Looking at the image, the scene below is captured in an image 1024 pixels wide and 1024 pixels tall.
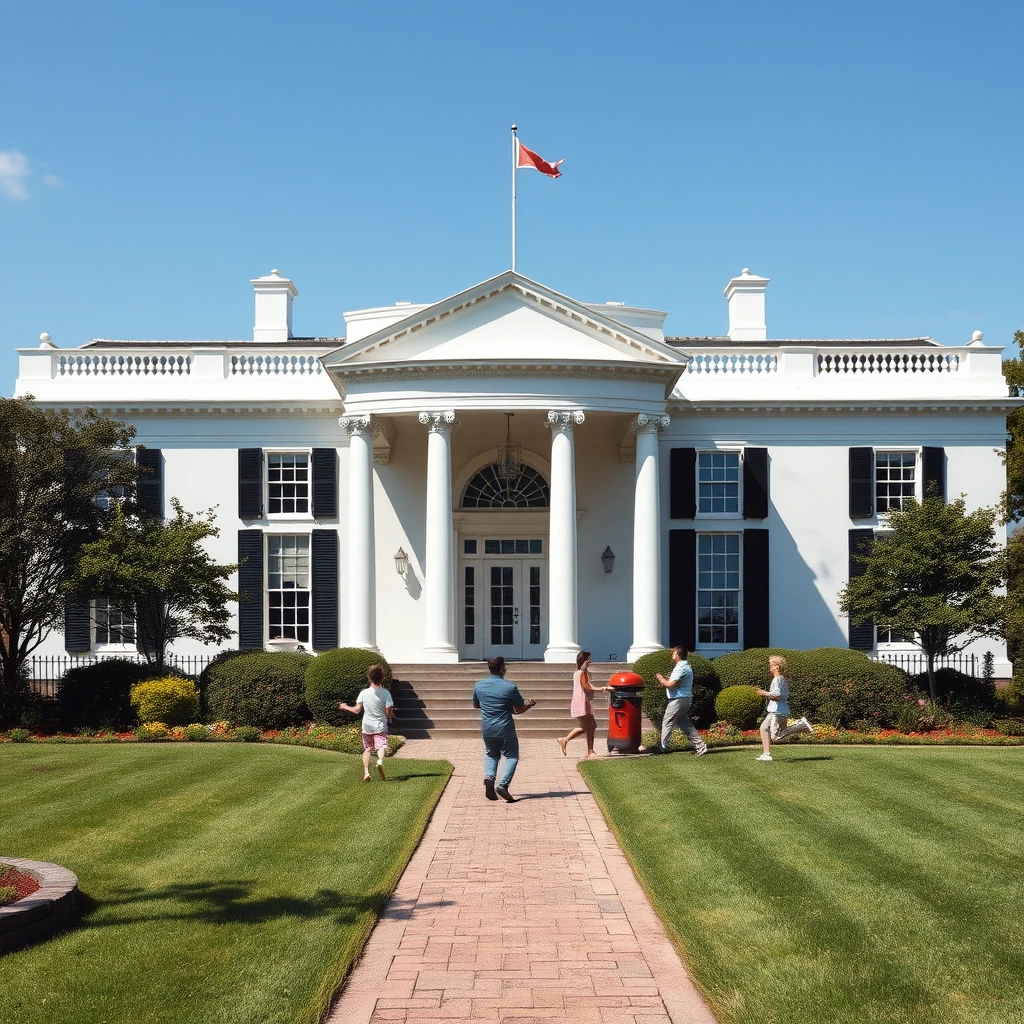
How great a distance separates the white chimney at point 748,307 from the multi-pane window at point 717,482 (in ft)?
18.8

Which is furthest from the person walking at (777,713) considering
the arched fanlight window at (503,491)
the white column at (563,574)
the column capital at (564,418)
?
the arched fanlight window at (503,491)

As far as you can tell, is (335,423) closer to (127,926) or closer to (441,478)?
(441,478)

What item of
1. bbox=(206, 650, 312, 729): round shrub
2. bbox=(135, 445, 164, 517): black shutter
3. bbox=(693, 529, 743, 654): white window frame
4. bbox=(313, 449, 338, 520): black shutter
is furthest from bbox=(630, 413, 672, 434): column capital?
bbox=(135, 445, 164, 517): black shutter

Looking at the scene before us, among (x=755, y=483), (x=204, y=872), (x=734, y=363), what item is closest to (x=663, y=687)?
(x=755, y=483)

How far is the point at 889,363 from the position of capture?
29.7 m

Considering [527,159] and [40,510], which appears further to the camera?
[527,159]

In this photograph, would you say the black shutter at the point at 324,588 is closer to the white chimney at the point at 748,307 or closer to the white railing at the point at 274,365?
the white railing at the point at 274,365

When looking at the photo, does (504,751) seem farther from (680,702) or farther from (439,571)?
(439,571)

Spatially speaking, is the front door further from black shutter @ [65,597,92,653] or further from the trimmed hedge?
black shutter @ [65,597,92,653]

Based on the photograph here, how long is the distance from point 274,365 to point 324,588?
19.9ft

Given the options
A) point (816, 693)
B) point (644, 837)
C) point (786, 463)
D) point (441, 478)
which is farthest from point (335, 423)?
point (644, 837)

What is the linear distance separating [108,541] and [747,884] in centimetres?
1650

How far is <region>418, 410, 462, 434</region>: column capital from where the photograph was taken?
25141 mm

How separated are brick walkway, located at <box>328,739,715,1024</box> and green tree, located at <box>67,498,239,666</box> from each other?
11602 millimetres
